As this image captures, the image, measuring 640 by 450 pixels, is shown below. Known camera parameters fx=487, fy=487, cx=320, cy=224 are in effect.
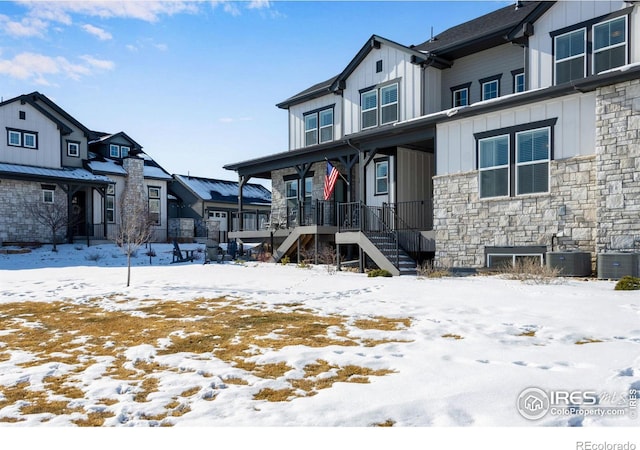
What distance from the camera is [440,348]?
→ 5527 millimetres

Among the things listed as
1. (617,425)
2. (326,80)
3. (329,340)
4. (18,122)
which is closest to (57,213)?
(18,122)

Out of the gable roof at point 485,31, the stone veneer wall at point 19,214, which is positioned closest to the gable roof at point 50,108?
the stone veneer wall at point 19,214

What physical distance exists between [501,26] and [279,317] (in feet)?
42.3

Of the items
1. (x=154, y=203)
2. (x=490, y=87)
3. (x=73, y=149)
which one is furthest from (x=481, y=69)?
(x=73, y=149)

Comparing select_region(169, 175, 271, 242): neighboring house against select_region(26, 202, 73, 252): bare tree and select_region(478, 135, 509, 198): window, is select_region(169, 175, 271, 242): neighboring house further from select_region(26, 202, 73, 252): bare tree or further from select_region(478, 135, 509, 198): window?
select_region(478, 135, 509, 198): window

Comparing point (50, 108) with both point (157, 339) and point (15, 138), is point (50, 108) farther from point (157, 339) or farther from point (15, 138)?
point (157, 339)

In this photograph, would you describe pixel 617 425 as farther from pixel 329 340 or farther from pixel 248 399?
pixel 329 340

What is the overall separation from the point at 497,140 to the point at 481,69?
444 centimetres

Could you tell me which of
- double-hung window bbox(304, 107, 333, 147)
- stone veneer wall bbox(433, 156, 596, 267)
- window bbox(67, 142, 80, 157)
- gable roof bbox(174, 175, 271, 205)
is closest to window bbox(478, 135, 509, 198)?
stone veneer wall bbox(433, 156, 596, 267)

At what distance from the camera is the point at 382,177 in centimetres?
1858

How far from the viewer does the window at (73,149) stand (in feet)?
99.8

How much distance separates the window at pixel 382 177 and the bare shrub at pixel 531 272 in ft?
21.1

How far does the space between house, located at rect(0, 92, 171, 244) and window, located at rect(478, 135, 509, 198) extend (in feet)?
72.3

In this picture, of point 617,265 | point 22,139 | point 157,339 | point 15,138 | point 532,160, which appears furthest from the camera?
point 22,139
